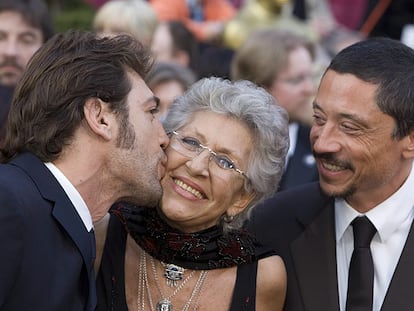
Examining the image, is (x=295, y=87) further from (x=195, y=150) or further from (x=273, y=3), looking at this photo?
(x=195, y=150)

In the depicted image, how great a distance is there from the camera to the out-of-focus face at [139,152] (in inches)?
146

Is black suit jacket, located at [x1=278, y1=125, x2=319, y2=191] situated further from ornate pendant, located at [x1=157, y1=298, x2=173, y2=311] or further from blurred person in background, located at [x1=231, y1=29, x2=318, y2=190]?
ornate pendant, located at [x1=157, y1=298, x2=173, y2=311]

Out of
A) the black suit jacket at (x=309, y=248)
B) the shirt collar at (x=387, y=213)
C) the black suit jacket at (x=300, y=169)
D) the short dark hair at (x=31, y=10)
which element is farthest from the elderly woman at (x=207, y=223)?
the short dark hair at (x=31, y=10)

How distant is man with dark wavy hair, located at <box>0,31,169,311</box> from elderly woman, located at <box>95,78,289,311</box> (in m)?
0.24

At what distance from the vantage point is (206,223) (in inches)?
165

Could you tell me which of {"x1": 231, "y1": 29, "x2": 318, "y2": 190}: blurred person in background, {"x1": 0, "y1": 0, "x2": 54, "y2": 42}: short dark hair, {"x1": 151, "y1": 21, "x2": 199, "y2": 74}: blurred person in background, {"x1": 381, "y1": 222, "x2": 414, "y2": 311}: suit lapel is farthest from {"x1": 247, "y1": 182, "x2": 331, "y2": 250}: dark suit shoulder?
{"x1": 151, "y1": 21, "x2": 199, "y2": 74}: blurred person in background

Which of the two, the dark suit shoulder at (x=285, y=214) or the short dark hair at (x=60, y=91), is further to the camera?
the dark suit shoulder at (x=285, y=214)

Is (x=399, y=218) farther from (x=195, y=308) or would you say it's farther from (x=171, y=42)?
(x=171, y=42)

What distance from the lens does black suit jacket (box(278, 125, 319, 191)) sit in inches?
250

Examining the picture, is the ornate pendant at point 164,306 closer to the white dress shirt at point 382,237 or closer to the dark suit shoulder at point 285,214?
the dark suit shoulder at point 285,214

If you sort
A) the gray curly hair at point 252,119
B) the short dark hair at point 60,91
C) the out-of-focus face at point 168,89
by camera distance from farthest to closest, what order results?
the out-of-focus face at point 168,89
the gray curly hair at point 252,119
the short dark hair at point 60,91

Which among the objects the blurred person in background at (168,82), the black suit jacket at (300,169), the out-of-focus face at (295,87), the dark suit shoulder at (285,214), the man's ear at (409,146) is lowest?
the black suit jacket at (300,169)

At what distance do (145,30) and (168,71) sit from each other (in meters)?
1.24

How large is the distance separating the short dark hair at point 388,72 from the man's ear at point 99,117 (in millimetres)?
1215
